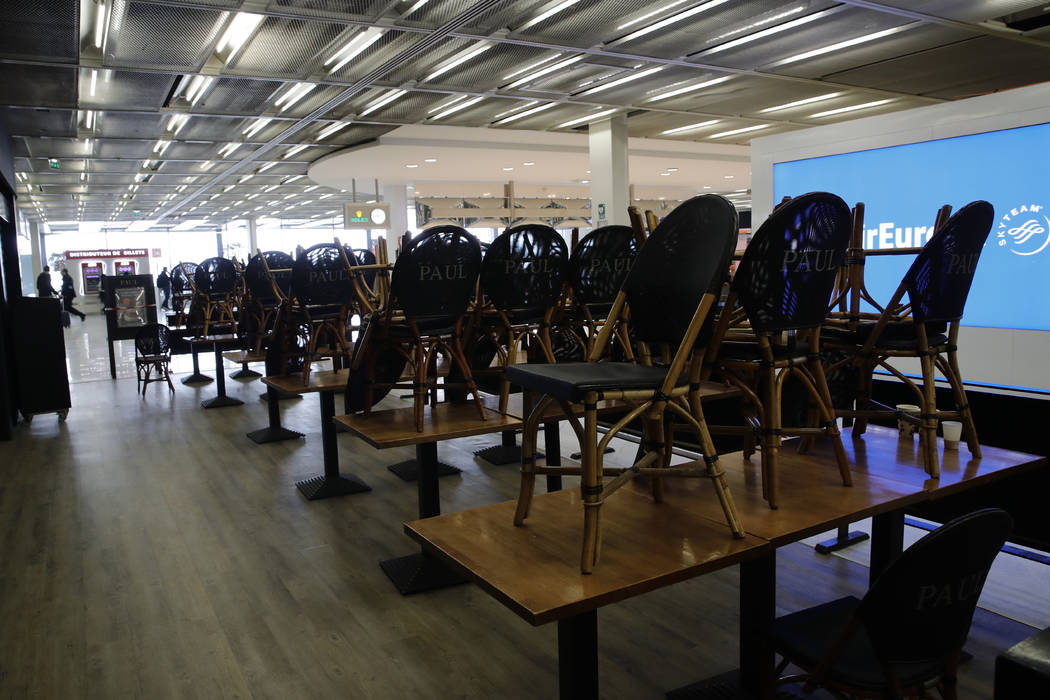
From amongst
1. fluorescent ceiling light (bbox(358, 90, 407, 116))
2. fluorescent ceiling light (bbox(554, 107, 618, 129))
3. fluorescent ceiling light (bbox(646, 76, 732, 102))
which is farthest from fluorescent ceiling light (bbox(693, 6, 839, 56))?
fluorescent ceiling light (bbox(358, 90, 407, 116))

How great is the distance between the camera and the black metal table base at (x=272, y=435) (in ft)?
18.9

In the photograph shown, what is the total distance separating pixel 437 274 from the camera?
3352mm

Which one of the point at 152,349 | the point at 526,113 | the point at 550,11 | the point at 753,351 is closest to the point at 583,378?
the point at 753,351

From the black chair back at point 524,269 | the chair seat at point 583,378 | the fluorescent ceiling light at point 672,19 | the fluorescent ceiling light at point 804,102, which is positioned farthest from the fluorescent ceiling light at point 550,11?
the fluorescent ceiling light at point 804,102

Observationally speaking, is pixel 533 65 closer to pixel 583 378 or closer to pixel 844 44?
pixel 844 44

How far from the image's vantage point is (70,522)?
4023 millimetres

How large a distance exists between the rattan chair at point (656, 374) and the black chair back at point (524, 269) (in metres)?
1.30

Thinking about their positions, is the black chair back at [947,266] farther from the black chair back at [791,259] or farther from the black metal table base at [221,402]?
the black metal table base at [221,402]

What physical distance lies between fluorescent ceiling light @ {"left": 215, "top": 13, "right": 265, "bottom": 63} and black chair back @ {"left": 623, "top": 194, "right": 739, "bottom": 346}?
16.2ft

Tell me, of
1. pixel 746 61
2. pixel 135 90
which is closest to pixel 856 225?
pixel 746 61

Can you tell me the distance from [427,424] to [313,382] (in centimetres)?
158

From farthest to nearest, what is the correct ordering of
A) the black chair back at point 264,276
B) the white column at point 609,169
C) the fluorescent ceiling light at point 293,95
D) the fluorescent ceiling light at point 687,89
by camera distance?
the white column at point 609,169 < the fluorescent ceiling light at point 687,89 < the fluorescent ceiling light at point 293,95 < the black chair back at point 264,276

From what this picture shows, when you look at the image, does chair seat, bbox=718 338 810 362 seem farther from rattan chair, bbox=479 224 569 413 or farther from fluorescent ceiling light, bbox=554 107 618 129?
fluorescent ceiling light, bbox=554 107 618 129

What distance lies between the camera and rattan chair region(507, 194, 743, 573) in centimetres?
172
